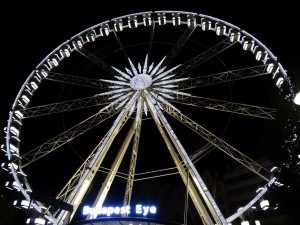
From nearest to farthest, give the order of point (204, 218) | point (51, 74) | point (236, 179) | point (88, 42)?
point (204, 218) → point (51, 74) → point (88, 42) → point (236, 179)

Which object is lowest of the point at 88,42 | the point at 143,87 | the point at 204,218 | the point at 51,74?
the point at 204,218

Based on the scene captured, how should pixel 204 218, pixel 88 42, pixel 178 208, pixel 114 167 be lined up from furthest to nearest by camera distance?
pixel 178 208 < pixel 88 42 < pixel 114 167 < pixel 204 218

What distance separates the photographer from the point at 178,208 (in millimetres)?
53781

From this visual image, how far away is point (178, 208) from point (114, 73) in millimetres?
38079

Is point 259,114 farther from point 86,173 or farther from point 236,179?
point 236,179

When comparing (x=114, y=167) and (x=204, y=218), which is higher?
(x=114, y=167)

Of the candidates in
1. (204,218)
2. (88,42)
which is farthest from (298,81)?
(88,42)

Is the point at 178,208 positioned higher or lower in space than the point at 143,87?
lower

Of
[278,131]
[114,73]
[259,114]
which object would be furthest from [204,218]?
[114,73]

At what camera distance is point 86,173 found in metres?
16.1

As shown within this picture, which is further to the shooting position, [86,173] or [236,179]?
[236,179]

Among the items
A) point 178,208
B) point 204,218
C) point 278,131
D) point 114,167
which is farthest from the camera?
point 178,208

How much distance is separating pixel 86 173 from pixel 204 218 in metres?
6.01

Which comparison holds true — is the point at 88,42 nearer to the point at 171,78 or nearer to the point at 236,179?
the point at 171,78
